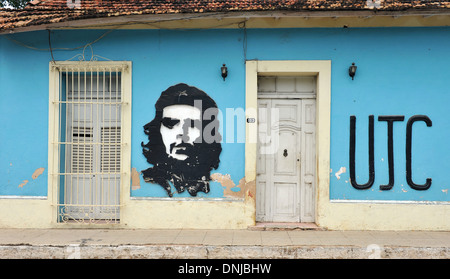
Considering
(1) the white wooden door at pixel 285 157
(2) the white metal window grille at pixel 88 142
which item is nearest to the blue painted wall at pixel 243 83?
(2) the white metal window grille at pixel 88 142

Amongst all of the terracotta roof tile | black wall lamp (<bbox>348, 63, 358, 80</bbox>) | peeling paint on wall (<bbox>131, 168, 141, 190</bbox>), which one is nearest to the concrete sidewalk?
peeling paint on wall (<bbox>131, 168, 141, 190</bbox>)

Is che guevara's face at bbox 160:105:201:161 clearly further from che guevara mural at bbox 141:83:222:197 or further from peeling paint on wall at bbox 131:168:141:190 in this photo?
peeling paint on wall at bbox 131:168:141:190

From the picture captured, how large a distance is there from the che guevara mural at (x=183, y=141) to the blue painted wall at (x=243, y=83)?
0.14 m

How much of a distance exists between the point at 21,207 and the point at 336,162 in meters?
5.39

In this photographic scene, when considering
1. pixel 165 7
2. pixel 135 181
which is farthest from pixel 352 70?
pixel 135 181

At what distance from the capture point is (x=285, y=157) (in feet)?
20.3

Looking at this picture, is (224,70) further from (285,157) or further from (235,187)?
(235,187)

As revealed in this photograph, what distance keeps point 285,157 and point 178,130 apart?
6.33ft

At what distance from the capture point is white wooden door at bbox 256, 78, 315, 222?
618 cm

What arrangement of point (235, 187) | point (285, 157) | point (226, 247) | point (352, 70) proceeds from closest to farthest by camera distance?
1. point (226, 247)
2. point (352, 70)
3. point (235, 187)
4. point (285, 157)

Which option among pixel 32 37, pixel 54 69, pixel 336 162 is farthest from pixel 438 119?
pixel 32 37

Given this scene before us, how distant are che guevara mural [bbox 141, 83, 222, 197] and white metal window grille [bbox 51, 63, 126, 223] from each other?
681 mm

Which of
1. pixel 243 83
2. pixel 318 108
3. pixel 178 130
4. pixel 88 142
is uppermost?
pixel 243 83

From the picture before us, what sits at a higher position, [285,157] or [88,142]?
[88,142]
